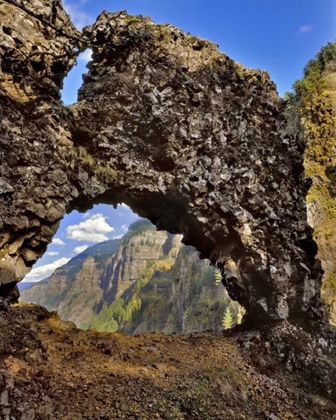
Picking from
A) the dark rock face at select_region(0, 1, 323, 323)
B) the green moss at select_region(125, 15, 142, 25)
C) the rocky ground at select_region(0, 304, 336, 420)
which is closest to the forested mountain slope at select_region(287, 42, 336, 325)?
the dark rock face at select_region(0, 1, 323, 323)

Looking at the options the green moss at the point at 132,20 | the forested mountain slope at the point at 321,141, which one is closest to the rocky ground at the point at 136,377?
the forested mountain slope at the point at 321,141

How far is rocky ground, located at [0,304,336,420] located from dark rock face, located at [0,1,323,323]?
2.55m

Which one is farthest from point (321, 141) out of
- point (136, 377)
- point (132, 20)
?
point (136, 377)

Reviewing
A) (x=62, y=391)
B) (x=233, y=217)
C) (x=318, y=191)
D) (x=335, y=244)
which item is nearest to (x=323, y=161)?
(x=318, y=191)

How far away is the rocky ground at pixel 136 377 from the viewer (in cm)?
747

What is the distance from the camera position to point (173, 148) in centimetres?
1423

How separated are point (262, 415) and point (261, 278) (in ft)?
17.5

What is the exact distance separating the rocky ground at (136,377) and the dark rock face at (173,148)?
8.36 ft

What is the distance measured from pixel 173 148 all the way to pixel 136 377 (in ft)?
30.2

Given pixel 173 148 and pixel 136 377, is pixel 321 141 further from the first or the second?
pixel 136 377

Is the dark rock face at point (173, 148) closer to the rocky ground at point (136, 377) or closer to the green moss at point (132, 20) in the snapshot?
the green moss at point (132, 20)

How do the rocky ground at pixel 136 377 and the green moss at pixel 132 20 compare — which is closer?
the rocky ground at pixel 136 377

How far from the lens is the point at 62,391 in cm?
779

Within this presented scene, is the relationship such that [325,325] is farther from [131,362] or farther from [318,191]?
[318,191]
